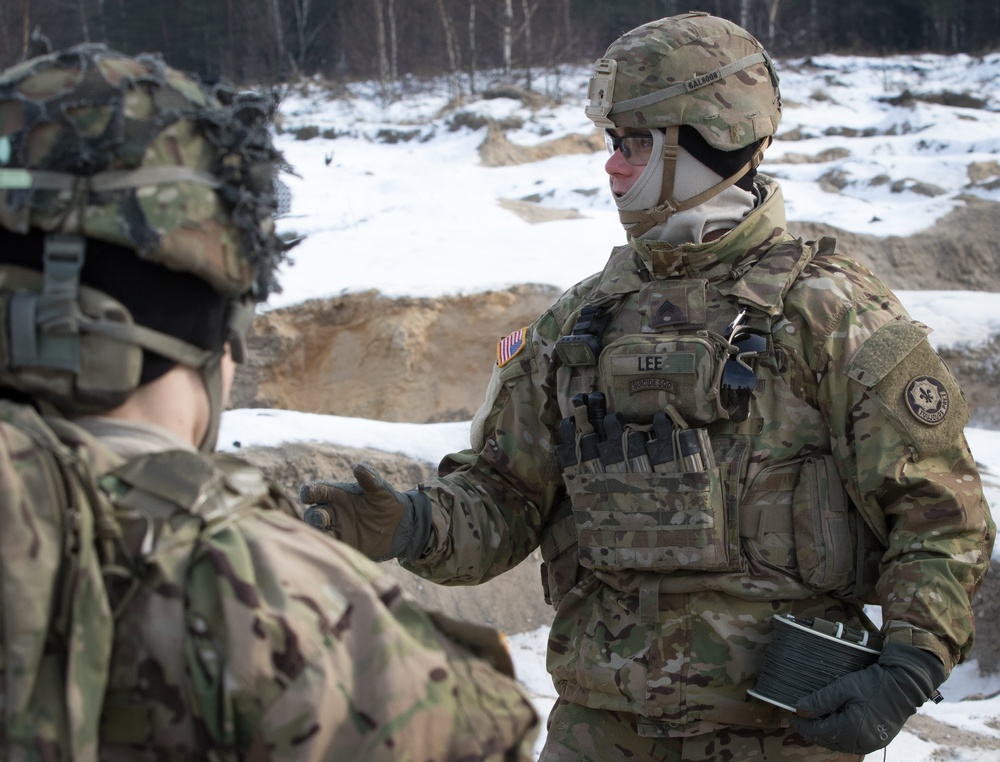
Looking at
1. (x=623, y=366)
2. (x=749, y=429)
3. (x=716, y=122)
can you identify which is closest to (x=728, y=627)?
(x=749, y=429)

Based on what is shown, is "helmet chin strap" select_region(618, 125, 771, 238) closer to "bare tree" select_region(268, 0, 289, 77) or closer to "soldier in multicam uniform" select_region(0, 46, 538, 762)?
"soldier in multicam uniform" select_region(0, 46, 538, 762)

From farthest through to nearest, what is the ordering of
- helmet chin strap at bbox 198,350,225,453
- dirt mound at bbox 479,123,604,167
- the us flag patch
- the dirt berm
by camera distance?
dirt mound at bbox 479,123,604,167
the dirt berm
the us flag patch
helmet chin strap at bbox 198,350,225,453

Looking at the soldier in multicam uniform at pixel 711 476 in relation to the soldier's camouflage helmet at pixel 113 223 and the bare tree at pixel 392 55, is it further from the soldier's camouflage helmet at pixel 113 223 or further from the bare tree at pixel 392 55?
the bare tree at pixel 392 55

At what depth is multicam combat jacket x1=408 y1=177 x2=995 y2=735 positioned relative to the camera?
2.56 metres

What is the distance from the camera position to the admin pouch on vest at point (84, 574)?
4.17 ft

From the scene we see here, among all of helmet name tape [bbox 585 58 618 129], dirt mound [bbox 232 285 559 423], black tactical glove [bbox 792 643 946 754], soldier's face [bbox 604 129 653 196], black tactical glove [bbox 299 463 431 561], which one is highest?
helmet name tape [bbox 585 58 618 129]

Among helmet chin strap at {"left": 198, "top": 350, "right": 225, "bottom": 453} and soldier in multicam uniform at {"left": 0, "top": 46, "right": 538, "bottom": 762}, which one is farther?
helmet chin strap at {"left": 198, "top": 350, "right": 225, "bottom": 453}

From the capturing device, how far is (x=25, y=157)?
4.69 ft

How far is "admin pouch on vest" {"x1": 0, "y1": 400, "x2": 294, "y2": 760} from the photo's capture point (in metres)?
1.27

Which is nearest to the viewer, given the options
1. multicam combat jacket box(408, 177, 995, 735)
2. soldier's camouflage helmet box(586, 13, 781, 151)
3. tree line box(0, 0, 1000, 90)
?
multicam combat jacket box(408, 177, 995, 735)

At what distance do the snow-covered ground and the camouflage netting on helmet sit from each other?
0.76 feet

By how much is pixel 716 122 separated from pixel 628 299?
50 centimetres

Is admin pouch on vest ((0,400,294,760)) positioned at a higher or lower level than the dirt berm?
higher

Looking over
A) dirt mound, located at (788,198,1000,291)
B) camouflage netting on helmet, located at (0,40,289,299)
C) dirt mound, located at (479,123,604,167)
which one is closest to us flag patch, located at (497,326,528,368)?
camouflage netting on helmet, located at (0,40,289,299)
